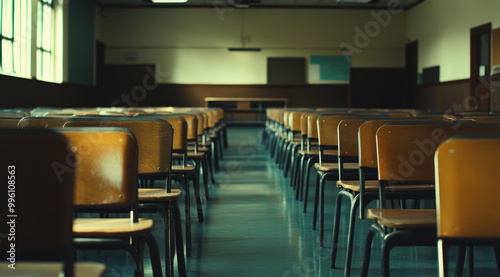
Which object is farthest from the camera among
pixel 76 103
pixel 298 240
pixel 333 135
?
pixel 76 103

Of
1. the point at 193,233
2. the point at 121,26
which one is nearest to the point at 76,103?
the point at 121,26

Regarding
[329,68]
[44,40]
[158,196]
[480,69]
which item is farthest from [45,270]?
[329,68]

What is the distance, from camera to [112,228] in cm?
170

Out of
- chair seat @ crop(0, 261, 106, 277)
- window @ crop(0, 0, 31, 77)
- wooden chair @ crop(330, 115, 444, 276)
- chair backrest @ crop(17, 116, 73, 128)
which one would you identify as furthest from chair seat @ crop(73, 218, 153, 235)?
window @ crop(0, 0, 31, 77)

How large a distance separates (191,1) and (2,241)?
1608cm

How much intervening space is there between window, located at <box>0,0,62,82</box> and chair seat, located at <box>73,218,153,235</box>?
843 centimetres

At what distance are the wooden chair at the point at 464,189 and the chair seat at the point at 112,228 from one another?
881mm

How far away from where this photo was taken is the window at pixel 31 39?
951 centimetres

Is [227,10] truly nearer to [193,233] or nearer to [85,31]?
[85,31]

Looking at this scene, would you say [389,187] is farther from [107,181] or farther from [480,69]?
[480,69]

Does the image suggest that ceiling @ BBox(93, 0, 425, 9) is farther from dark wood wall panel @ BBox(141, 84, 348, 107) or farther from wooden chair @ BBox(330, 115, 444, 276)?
wooden chair @ BBox(330, 115, 444, 276)

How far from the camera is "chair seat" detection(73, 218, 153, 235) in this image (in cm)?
166

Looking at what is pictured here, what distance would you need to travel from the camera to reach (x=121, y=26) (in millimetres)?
17266

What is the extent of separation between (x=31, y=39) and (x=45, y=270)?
35.3ft
